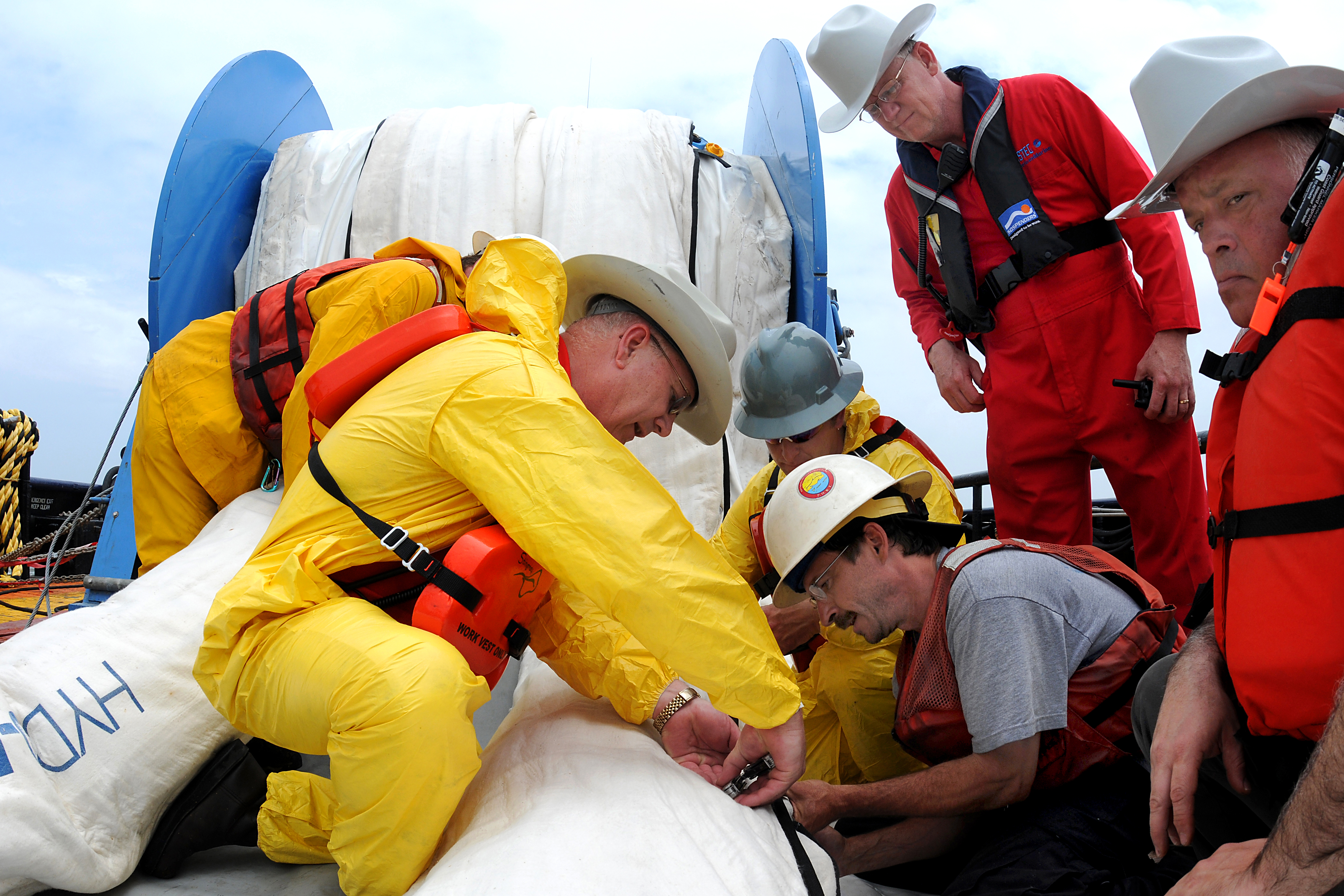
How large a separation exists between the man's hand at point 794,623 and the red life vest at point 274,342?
56.7 inches

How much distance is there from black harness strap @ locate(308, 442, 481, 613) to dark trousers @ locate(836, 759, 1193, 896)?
1.11m

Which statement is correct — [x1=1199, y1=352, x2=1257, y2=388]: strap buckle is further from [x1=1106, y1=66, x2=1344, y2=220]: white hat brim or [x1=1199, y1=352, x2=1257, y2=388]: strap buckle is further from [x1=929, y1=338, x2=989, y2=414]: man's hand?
[x1=929, y1=338, x2=989, y2=414]: man's hand

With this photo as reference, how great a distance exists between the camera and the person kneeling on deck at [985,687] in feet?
5.58

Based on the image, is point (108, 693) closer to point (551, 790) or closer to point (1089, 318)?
point (551, 790)

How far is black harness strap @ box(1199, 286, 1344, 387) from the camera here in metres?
1.23

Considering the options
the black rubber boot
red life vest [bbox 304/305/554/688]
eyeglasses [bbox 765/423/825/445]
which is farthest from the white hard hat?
the black rubber boot

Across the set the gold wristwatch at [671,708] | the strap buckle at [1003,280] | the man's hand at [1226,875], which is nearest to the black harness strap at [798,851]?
the gold wristwatch at [671,708]

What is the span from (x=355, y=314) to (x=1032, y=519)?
84.6 inches

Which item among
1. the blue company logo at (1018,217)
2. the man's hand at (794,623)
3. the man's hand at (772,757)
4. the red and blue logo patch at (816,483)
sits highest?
the blue company logo at (1018,217)

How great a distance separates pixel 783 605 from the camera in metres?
2.32

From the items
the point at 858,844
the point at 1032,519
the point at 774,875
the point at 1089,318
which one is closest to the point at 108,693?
the point at 774,875

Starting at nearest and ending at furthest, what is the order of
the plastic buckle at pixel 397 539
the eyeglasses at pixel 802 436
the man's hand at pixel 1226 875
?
1. the man's hand at pixel 1226 875
2. the plastic buckle at pixel 397 539
3. the eyeglasses at pixel 802 436

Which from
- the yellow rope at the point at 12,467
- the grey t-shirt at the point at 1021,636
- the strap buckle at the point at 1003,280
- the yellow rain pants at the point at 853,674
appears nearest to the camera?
the grey t-shirt at the point at 1021,636

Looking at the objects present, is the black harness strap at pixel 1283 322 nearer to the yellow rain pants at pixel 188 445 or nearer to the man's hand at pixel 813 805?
the man's hand at pixel 813 805
